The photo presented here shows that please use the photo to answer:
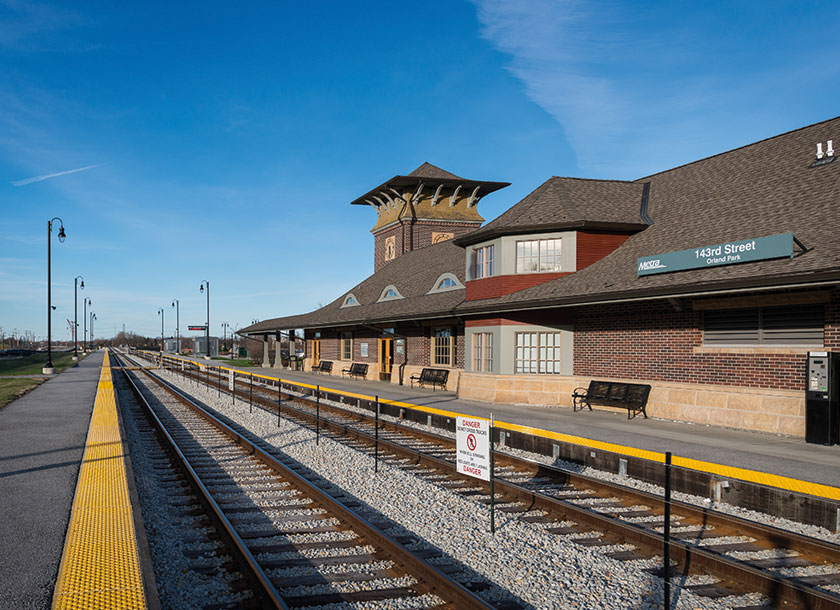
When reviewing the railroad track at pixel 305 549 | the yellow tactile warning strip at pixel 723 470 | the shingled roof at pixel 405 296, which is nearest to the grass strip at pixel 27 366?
the shingled roof at pixel 405 296

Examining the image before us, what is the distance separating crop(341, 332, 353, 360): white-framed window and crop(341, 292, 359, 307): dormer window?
205 cm

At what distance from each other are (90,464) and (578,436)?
30.1 ft

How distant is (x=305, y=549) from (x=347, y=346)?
30.8 m

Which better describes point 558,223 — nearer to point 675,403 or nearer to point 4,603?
point 675,403

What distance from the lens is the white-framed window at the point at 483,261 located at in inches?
857

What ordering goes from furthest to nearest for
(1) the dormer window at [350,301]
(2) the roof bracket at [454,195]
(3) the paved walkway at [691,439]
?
(2) the roof bracket at [454,195] < (1) the dormer window at [350,301] < (3) the paved walkway at [691,439]

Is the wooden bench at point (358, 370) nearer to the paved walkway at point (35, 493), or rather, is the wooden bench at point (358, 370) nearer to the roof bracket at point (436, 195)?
the roof bracket at point (436, 195)

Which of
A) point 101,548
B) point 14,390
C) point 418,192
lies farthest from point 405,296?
point 101,548

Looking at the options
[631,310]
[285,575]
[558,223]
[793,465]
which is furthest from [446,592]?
[558,223]

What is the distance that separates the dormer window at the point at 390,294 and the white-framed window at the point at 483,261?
10108 mm

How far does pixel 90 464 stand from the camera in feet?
34.3

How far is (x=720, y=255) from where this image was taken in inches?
570

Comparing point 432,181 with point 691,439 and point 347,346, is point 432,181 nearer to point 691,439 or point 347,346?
point 347,346

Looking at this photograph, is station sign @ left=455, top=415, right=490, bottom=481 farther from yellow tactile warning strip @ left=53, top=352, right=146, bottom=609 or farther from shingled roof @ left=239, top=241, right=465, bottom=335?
shingled roof @ left=239, top=241, right=465, bottom=335
